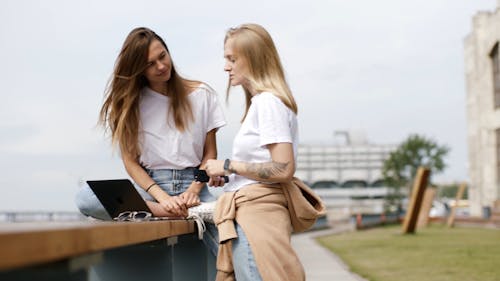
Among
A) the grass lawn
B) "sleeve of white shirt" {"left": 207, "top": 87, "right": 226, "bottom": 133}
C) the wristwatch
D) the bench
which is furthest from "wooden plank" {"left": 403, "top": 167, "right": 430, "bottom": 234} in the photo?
the wristwatch

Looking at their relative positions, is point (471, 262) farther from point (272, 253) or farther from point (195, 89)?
point (272, 253)

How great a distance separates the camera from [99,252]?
2049mm

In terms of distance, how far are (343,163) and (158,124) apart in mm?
153012

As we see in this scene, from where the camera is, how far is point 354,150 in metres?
156

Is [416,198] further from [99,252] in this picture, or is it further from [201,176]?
[99,252]

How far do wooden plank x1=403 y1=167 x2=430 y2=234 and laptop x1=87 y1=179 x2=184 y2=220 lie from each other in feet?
71.1

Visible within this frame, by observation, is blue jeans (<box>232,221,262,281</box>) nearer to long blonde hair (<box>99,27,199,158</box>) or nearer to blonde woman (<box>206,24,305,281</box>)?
blonde woman (<box>206,24,305,281</box>)

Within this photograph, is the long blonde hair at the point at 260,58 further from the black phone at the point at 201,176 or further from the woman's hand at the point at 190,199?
the woman's hand at the point at 190,199

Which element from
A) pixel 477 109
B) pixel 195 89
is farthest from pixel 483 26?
pixel 195 89

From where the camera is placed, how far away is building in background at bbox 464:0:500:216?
5588cm

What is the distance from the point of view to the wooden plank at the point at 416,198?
25.1 metres

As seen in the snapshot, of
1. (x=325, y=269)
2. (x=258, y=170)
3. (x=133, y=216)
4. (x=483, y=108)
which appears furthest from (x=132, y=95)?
(x=483, y=108)

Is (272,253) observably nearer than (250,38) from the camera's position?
Yes

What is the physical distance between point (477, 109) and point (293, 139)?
64.6 metres
